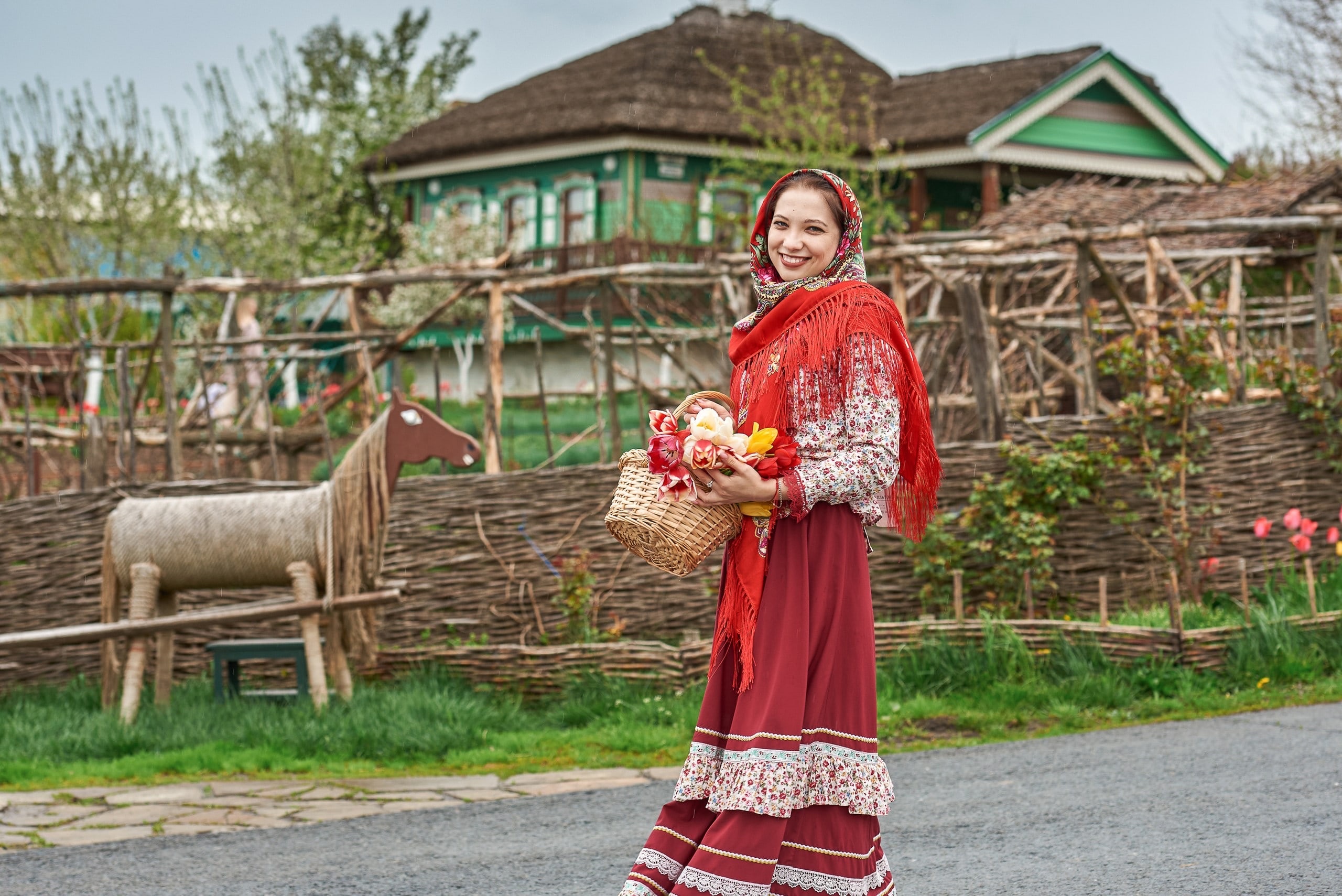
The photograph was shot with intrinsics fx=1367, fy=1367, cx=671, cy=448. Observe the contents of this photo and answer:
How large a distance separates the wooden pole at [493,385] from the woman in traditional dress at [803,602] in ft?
16.6

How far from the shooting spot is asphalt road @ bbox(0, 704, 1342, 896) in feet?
13.9

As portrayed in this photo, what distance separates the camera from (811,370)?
310 centimetres

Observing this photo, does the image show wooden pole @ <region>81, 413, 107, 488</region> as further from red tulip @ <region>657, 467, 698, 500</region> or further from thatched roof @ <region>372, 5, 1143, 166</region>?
thatched roof @ <region>372, 5, 1143, 166</region>

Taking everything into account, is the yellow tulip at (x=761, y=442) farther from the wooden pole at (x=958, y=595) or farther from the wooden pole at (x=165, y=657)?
the wooden pole at (x=165, y=657)

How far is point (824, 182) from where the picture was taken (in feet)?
10.3

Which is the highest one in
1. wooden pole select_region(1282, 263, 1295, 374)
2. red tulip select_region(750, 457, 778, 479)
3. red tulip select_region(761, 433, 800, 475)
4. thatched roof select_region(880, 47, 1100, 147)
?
thatched roof select_region(880, 47, 1100, 147)

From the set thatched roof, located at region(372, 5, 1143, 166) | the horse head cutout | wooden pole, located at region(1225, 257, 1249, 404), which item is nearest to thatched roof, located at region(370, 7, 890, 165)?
thatched roof, located at region(372, 5, 1143, 166)

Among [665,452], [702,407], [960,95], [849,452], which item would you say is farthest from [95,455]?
[960,95]

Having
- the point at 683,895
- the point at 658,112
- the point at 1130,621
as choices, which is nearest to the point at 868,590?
the point at 683,895

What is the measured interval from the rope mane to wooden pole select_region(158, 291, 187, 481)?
154 centimetres

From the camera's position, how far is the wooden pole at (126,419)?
7.96 metres

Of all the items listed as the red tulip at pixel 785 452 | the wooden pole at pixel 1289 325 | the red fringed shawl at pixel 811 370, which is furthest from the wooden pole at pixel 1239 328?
the red tulip at pixel 785 452

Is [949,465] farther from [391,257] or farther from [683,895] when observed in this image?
[391,257]

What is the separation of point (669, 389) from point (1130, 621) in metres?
5.07
